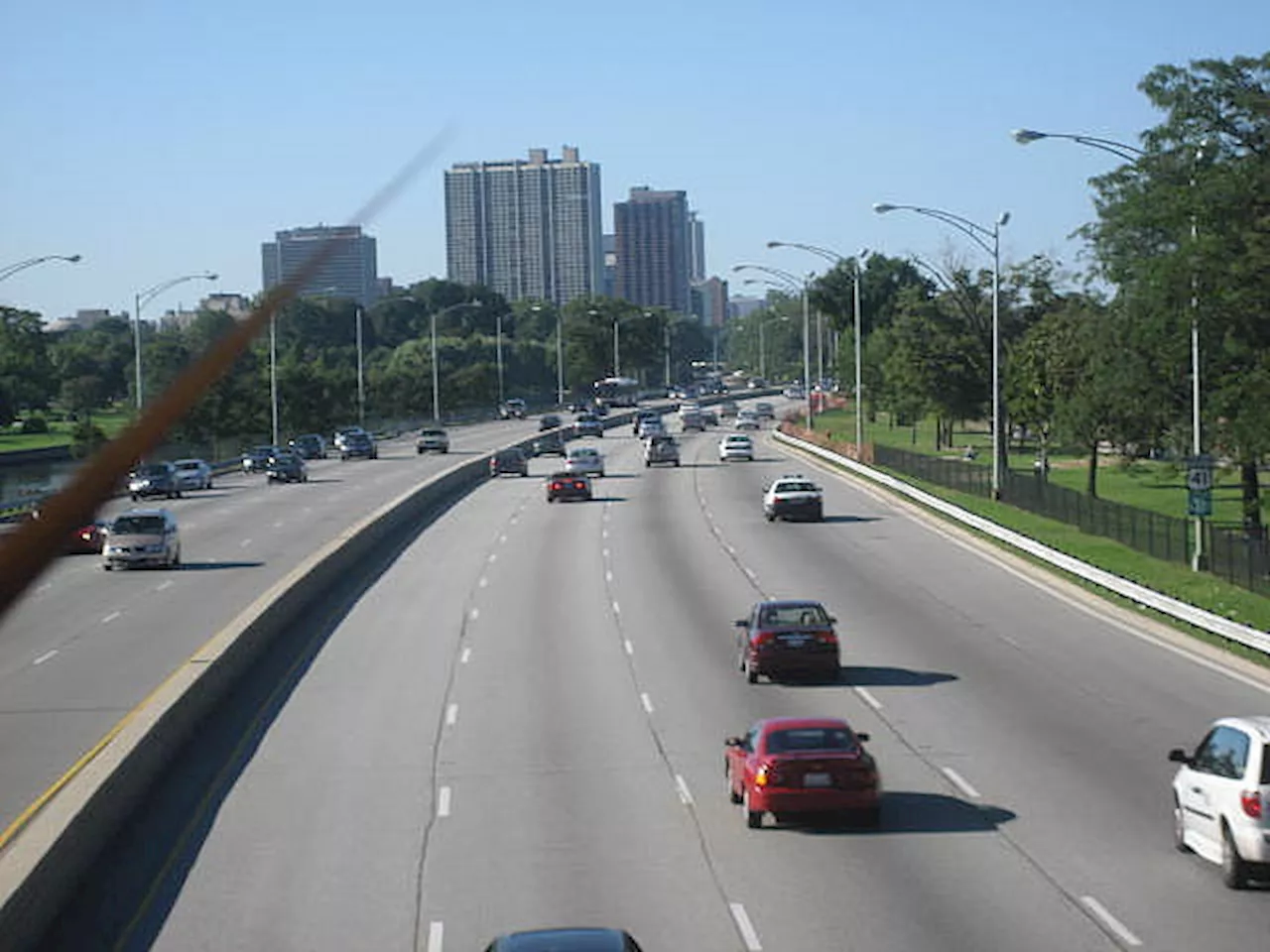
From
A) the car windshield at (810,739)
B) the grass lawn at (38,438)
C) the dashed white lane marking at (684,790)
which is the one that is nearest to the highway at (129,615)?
the dashed white lane marking at (684,790)

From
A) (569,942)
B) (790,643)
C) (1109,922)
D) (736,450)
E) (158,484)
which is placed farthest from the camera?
(736,450)

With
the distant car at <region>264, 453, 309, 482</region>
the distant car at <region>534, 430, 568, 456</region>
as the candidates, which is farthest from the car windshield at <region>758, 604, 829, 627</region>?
the distant car at <region>534, 430, 568, 456</region>

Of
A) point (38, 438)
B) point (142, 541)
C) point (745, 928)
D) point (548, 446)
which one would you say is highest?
point (38, 438)

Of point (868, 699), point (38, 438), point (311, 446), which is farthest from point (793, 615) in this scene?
point (38, 438)

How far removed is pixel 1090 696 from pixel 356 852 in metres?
13.8

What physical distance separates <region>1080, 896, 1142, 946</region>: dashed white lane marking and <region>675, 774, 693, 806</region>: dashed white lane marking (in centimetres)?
613

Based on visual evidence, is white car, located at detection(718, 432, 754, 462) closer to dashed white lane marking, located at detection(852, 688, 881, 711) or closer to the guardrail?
the guardrail

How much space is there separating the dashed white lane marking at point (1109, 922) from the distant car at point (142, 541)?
37.9m

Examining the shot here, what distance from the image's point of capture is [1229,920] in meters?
15.8

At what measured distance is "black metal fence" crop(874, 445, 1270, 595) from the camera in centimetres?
4175

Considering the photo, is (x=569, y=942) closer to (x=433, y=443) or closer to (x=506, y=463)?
(x=506, y=463)

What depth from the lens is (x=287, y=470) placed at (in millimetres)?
87875

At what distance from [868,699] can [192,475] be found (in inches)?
2338

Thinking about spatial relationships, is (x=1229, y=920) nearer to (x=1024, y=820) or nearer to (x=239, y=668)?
(x=1024, y=820)
